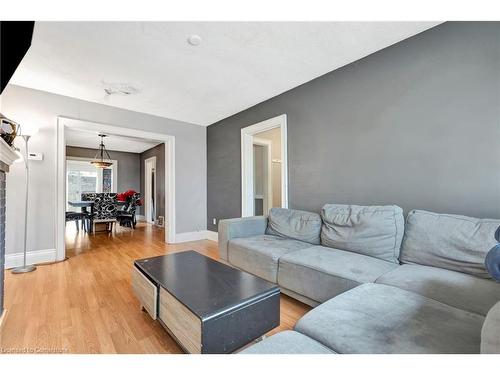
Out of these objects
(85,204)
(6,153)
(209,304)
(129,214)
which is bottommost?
(209,304)

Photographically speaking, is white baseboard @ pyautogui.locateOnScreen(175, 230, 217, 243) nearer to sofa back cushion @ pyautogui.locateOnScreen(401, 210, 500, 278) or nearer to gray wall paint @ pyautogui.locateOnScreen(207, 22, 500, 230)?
gray wall paint @ pyautogui.locateOnScreen(207, 22, 500, 230)

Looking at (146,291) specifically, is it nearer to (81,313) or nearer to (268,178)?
(81,313)

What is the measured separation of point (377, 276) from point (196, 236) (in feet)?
11.6

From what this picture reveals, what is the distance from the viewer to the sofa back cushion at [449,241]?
134 cm

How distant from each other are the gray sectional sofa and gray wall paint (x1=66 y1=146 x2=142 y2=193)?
5.95m

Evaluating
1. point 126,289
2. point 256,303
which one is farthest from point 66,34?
point 256,303

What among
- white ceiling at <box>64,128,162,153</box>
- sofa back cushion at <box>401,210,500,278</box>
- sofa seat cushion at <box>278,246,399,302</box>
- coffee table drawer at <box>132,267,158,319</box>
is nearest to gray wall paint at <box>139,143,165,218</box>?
white ceiling at <box>64,128,162,153</box>

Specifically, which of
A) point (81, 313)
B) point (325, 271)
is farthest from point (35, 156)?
point (325, 271)

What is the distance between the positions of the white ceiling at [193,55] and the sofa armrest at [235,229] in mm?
1741

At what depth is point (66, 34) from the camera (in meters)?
1.85

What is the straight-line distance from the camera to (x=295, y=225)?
7.96 ft

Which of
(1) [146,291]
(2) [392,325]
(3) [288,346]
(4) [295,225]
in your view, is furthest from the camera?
(4) [295,225]

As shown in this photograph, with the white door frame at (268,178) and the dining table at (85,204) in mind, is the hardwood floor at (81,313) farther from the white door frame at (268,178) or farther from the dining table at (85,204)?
the white door frame at (268,178)
